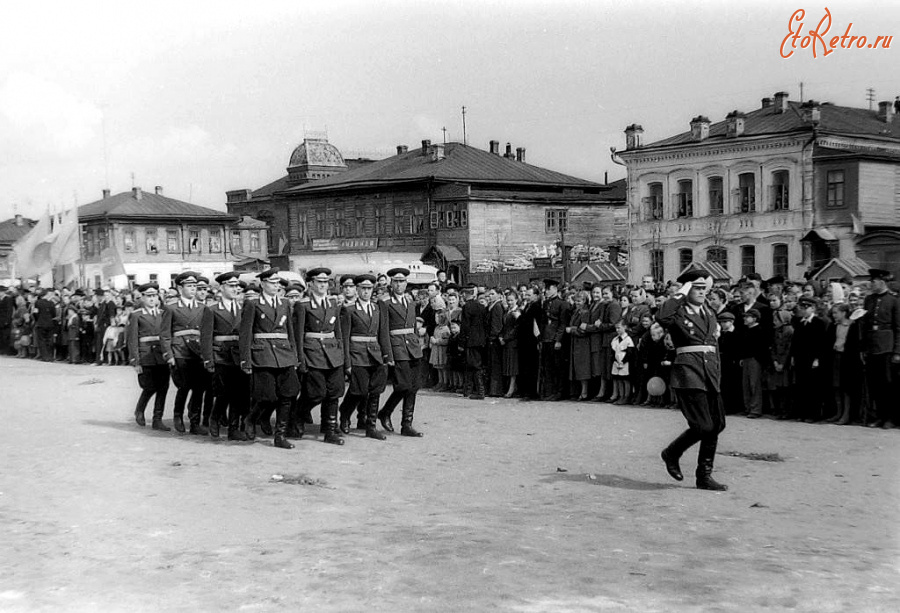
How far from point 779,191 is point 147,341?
108 feet

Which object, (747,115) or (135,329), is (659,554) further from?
(747,115)

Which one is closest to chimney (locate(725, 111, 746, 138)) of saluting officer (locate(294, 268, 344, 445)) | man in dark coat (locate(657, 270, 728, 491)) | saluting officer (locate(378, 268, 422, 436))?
saluting officer (locate(378, 268, 422, 436))

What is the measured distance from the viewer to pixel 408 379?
12992 millimetres

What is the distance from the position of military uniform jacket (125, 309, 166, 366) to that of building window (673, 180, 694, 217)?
34.0 m

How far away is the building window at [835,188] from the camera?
39.6 metres

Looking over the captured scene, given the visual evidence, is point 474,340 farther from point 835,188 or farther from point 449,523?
point 835,188

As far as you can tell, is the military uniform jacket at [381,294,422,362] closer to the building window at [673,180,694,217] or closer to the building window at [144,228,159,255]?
the building window at [673,180,694,217]

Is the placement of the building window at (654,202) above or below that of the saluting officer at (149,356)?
above

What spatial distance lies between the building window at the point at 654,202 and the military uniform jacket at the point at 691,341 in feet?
122

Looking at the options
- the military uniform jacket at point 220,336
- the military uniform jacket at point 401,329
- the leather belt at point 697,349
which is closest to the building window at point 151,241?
the military uniform jacket at point 220,336

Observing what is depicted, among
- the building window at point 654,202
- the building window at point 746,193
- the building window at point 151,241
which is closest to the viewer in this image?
the building window at point 746,193

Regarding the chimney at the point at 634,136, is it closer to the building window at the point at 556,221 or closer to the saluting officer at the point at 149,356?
the building window at the point at 556,221

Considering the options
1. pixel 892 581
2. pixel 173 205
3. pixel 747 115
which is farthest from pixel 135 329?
pixel 173 205

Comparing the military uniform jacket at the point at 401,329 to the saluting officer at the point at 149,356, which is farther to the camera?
the saluting officer at the point at 149,356
